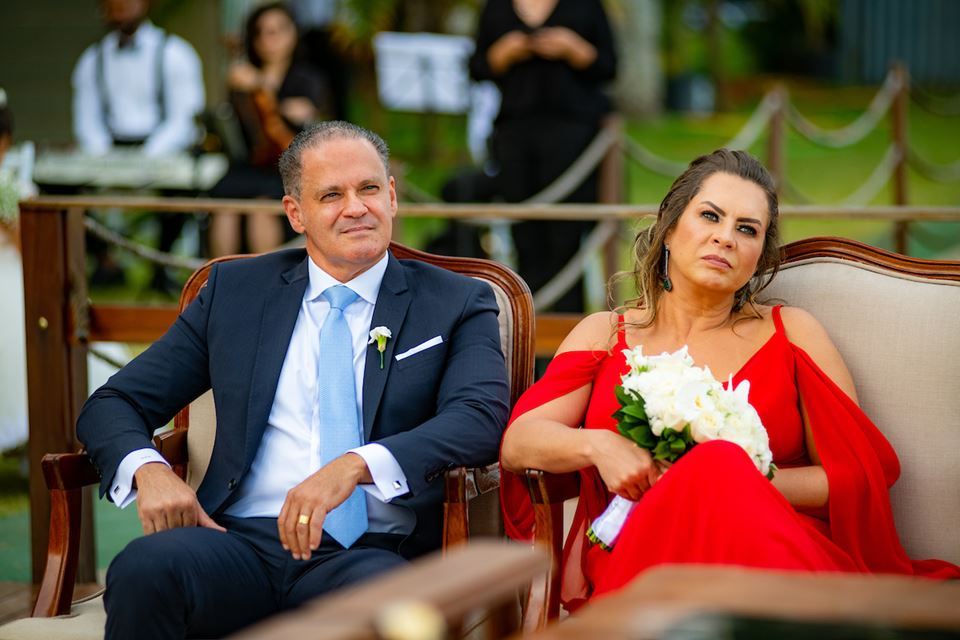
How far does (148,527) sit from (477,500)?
891 mm

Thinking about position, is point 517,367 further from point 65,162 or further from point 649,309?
point 65,162

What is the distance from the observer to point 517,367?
349cm

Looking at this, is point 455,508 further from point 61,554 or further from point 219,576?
point 61,554

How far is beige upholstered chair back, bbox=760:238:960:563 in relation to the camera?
318cm

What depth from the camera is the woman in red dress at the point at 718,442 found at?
8.91 feet

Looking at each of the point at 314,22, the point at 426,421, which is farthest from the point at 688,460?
the point at 314,22

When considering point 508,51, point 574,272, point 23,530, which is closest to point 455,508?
point 23,530

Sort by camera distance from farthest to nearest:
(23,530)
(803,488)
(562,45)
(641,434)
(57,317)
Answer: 1. (562,45)
2. (23,530)
3. (57,317)
4. (803,488)
5. (641,434)

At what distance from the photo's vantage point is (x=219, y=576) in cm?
286

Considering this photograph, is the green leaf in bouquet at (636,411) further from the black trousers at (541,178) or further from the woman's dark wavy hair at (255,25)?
the woman's dark wavy hair at (255,25)

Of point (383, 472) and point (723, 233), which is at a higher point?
point (723, 233)

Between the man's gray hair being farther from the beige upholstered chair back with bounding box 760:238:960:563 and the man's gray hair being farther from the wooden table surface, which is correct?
the wooden table surface

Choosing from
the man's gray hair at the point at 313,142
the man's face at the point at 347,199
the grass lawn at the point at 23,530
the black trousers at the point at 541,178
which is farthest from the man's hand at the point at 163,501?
the black trousers at the point at 541,178

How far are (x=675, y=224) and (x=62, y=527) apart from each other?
1814 mm
